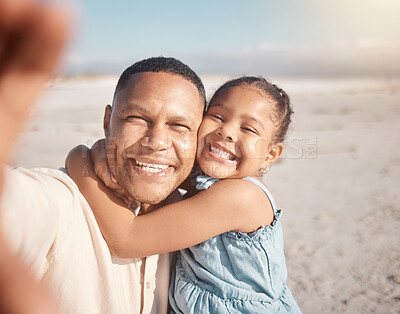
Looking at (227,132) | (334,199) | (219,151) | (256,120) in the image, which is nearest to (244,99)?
(256,120)

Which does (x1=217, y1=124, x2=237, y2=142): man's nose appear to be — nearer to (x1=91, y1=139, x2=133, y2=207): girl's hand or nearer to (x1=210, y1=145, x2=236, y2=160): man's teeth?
(x1=210, y1=145, x2=236, y2=160): man's teeth

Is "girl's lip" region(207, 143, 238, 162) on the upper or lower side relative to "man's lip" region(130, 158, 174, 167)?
lower

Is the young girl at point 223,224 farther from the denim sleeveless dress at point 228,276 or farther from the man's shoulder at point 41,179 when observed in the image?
the man's shoulder at point 41,179

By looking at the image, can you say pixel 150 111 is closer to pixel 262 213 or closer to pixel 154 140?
pixel 154 140

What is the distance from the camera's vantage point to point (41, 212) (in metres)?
1.29

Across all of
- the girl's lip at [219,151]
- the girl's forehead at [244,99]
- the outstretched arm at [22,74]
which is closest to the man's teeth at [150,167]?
the girl's lip at [219,151]

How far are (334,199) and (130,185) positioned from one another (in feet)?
19.2

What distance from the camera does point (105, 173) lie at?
1964mm

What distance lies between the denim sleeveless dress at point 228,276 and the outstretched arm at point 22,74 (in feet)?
5.36

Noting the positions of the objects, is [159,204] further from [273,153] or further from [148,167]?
[273,153]

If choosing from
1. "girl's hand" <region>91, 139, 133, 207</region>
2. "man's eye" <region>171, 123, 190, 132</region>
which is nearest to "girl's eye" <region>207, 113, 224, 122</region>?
"man's eye" <region>171, 123, 190, 132</region>

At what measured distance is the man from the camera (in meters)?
1.60

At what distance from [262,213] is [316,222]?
4186 millimetres

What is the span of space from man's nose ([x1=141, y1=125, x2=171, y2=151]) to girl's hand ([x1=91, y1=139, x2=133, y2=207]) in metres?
0.25
